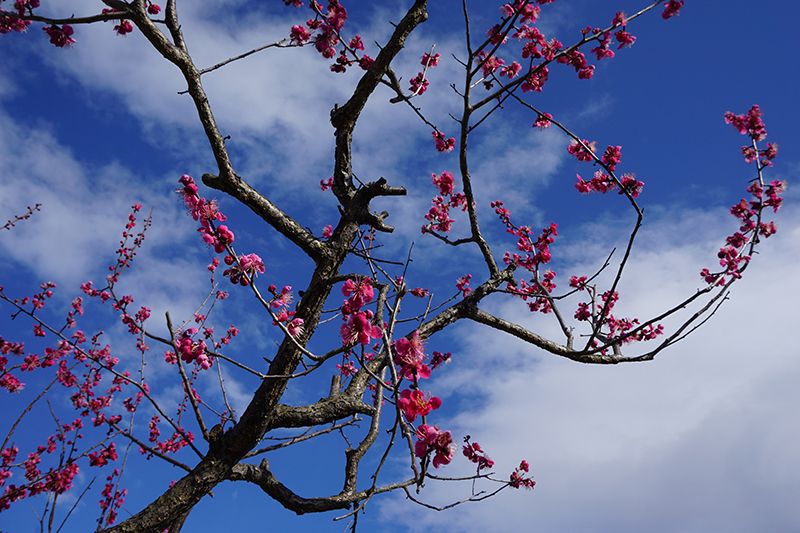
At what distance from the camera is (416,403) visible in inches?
74.4

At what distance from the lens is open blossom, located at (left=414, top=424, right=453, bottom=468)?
181 cm

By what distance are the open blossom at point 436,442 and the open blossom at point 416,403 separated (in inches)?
2.6

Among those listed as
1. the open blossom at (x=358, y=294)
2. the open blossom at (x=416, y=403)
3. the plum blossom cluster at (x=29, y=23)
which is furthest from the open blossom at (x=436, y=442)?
the plum blossom cluster at (x=29, y=23)

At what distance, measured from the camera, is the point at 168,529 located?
11.8 feet

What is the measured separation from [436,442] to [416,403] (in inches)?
5.8

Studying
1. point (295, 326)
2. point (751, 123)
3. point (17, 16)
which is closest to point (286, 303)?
point (295, 326)

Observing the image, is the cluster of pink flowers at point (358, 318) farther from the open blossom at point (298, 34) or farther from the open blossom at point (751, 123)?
the open blossom at point (751, 123)

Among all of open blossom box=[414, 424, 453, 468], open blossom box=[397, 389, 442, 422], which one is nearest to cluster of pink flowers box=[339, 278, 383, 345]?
open blossom box=[397, 389, 442, 422]

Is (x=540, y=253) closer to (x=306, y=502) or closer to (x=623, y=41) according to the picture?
(x=623, y=41)

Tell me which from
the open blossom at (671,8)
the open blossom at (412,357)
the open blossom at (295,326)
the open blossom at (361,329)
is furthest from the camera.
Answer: the open blossom at (671,8)

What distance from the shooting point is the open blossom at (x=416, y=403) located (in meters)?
1.88

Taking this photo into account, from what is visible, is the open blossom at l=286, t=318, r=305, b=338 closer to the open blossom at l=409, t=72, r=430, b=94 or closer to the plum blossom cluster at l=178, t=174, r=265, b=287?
the plum blossom cluster at l=178, t=174, r=265, b=287

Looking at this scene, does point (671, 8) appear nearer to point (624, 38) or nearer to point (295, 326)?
point (624, 38)

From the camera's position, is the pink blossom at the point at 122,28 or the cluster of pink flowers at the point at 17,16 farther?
the pink blossom at the point at 122,28
